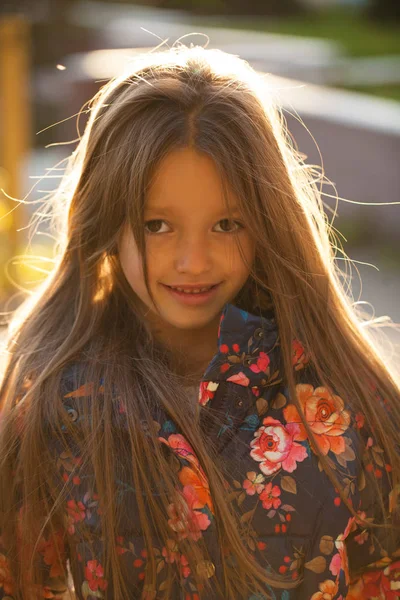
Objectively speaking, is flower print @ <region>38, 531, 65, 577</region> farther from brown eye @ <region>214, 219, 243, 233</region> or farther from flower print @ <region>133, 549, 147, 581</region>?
brown eye @ <region>214, 219, 243, 233</region>

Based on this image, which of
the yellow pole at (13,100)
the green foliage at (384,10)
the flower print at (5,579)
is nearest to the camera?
the flower print at (5,579)

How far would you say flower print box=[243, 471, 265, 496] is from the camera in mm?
1707

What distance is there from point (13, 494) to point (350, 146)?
266 inches

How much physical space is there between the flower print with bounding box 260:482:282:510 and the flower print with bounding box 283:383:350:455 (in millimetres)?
114

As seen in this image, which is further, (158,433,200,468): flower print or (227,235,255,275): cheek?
(227,235,255,275): cheek

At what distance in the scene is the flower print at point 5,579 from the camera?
→ 69.4 inches

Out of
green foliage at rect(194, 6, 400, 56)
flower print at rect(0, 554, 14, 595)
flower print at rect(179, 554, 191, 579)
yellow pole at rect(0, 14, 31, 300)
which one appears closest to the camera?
flower print at rect(179, 554, 191, 579)

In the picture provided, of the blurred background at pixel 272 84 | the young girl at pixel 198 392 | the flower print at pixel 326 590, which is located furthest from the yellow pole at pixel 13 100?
the flower print at pixel 326 590

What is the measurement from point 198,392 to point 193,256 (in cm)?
30

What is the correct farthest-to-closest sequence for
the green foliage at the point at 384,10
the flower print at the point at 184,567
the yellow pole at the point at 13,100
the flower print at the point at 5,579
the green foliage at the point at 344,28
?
the green foliage at the point at 384,10, the green foliage at the point at 344,28, the yellow pole at the point at 13,100, the flower print at the point at 5,579, the flower print at the point at 184,567

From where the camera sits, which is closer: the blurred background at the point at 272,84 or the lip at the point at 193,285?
the lip at the point at 193,285

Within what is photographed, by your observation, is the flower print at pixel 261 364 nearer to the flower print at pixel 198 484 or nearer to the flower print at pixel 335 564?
the flower print at pixel 198 484

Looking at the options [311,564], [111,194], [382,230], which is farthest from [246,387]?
[382,230]

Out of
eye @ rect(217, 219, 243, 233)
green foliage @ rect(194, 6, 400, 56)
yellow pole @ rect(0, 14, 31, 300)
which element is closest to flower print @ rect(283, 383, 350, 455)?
eye @ rect(217, 219, 243, 233)
